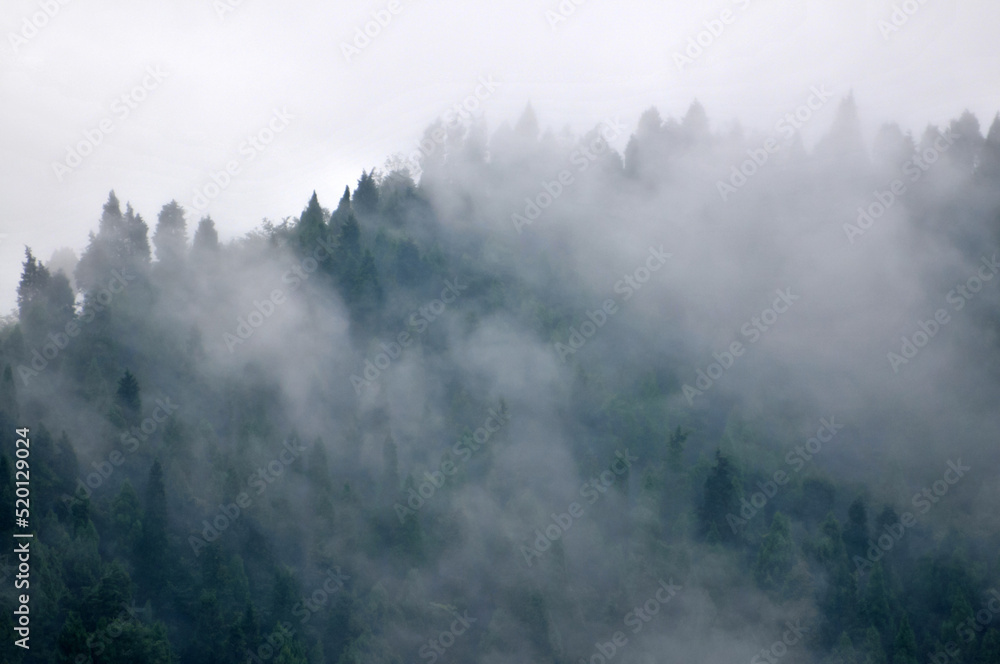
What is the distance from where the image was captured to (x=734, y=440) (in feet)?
350

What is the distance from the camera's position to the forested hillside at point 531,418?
85688 mm

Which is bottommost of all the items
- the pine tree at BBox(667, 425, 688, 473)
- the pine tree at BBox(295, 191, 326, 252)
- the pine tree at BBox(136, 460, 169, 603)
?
the pine tree at BBox(667, 425, 688, 473)

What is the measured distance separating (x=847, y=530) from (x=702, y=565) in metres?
16.9

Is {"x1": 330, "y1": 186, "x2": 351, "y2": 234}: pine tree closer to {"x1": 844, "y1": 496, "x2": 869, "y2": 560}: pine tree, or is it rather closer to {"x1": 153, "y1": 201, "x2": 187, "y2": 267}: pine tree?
{"x1": 153, "y1": 201, "x2": 187, "y2": 267}: pine tree

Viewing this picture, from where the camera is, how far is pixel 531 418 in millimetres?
113625

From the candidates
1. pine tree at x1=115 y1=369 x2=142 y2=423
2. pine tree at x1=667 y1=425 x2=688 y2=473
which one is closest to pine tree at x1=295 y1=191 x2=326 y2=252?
pine tree at x1=115 y1=369 x2=142 y2=423

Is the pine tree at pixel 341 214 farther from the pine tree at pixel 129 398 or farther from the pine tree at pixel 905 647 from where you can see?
the pine tree at pixel 905 647

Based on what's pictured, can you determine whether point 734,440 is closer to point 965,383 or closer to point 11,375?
point 965,383

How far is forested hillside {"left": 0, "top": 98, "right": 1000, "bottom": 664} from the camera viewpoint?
8569 centimetres

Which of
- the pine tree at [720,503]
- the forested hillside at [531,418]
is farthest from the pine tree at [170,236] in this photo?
the pine tree at [720,503]

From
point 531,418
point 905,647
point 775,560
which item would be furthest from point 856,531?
point 531,418

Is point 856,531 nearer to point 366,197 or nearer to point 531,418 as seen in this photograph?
point 531,418

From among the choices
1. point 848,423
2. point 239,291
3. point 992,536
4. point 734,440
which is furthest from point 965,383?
point 239,291

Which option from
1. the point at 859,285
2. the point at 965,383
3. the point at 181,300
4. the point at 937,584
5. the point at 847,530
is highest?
the point at 181,300
